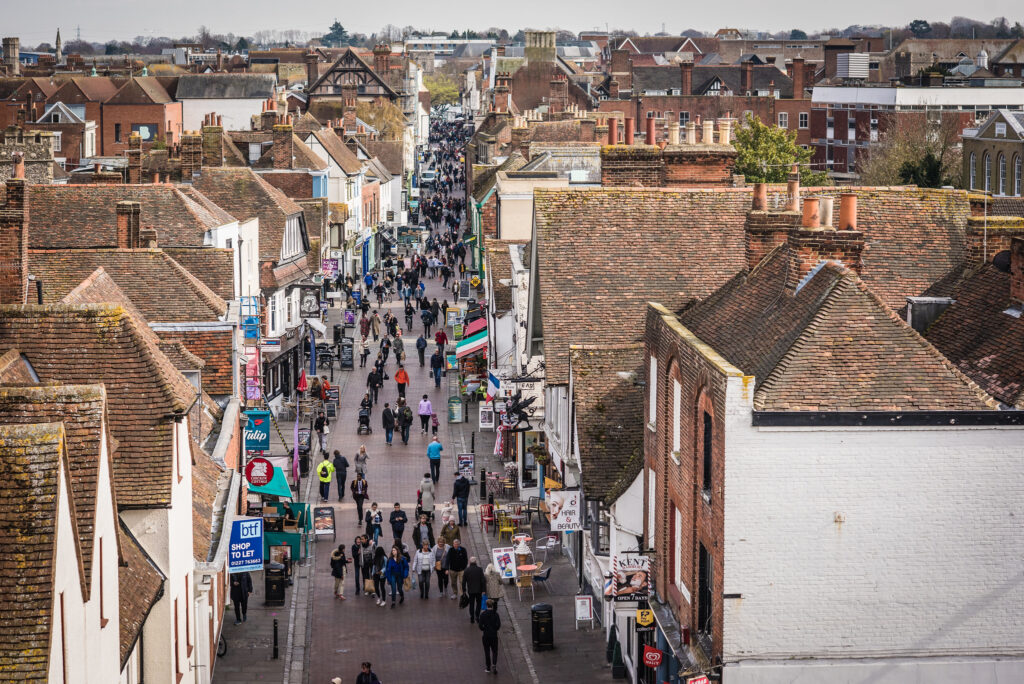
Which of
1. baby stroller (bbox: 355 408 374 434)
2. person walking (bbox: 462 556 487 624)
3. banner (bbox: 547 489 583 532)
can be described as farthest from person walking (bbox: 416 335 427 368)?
banner (bbox: 547 489 583 532)

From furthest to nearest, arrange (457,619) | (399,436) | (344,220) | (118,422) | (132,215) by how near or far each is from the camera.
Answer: (344,220), (399,436), (132,215), (457,619), (118,422)

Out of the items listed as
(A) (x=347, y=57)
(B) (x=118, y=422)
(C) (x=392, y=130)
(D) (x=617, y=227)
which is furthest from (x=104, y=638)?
(A) (x=347, y=57)

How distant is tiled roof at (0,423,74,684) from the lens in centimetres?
1315

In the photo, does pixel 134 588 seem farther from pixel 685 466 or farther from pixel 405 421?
pixel 405 421

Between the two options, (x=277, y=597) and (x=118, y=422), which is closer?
(x=118, y=422)

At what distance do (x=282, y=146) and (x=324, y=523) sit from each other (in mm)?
36507

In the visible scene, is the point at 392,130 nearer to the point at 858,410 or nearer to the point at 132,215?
the point at 132,215

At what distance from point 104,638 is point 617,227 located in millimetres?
17558

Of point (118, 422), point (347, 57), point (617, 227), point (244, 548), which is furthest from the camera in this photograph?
point (347, 57)

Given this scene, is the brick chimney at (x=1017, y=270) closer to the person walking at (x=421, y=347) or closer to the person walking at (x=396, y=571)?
the person walking at (x=396, y=571)

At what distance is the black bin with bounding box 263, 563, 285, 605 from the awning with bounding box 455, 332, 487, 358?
17457 mm

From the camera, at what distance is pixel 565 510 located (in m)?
27.6

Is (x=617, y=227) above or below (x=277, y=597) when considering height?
above

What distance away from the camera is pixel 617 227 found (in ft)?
105
